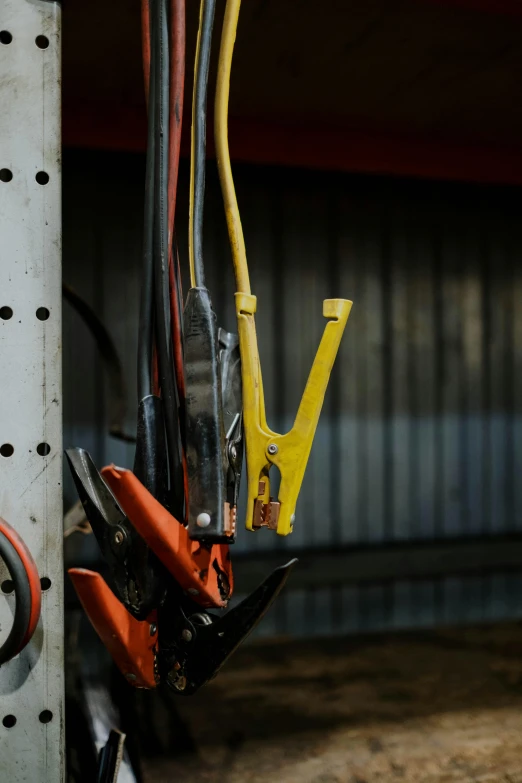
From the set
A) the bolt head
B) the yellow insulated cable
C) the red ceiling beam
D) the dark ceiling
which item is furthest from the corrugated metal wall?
the bolt head

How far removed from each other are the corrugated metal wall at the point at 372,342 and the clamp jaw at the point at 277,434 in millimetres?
1642

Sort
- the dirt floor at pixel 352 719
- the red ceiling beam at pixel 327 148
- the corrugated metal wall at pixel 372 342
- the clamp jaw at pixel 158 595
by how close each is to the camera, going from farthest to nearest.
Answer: the corrugated metal wall at pixel 372 342, the red ceiling beam at pixel 327 148, the dirt floor at pixel 352 719, the clamp jaw at pixel 158 595

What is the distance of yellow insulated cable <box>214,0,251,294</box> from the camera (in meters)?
0.63

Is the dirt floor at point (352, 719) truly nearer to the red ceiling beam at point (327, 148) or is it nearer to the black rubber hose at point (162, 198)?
the black rubber hose at point (162, 198)

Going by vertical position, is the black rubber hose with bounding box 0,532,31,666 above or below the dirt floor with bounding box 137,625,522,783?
above

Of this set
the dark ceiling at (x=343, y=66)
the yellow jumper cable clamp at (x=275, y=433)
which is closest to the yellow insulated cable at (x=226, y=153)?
the yellow jumper cable clamp at (x=275, y=433)

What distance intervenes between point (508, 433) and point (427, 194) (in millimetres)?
1031

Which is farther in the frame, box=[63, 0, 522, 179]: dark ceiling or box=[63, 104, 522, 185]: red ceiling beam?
box=[63, 104, 522, 185]: red ceiling beam

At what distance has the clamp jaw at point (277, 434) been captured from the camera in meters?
0.59

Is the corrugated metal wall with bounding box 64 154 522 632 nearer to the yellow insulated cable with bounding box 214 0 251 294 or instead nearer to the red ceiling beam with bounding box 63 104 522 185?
the red ceiling beam with bounding box 63 104 522 185

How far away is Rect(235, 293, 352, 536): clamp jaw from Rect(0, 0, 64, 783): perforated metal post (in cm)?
19

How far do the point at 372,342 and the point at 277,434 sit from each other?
1.98 meters

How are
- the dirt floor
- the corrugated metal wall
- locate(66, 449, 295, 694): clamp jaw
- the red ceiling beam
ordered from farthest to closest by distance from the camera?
the corrugated metal wall, the red ceiling beam, the dirt floor, locate(66, 449, 295, 694): clamp jaw

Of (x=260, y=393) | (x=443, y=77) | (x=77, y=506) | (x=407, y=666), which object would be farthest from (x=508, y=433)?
(x=260, y=393)
